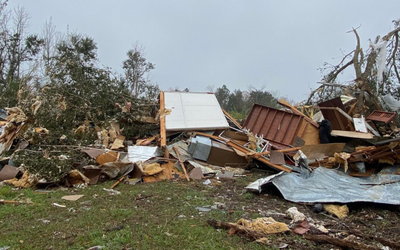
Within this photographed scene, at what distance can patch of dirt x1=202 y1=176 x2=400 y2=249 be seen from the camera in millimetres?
2998

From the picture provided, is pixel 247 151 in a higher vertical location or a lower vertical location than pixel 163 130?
lower

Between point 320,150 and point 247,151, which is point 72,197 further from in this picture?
point 320,150

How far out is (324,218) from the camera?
13.1 feet

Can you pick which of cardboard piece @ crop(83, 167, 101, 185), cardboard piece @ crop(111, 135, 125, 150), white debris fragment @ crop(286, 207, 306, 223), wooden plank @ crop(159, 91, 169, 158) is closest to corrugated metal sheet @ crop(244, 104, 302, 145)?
wooden plank @ crop(159, 91, 169, 158)

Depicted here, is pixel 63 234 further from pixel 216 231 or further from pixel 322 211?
pixel 322 211

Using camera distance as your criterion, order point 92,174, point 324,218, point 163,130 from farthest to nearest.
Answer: point 163,130, point 92,174, point 324,218

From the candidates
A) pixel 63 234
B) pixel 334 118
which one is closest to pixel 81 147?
pixel 63 234

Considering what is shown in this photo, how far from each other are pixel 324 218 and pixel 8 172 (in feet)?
20.1

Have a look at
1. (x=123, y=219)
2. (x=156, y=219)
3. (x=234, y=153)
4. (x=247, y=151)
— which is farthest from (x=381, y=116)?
(x=123, y=219)

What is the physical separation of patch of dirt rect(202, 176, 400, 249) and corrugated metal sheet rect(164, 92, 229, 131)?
10.2ft

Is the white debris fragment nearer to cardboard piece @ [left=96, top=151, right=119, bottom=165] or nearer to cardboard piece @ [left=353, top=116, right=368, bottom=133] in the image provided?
cardboard piece @ [left=96, top=151, right=119, bottom=165]

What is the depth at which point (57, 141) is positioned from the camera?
6.89 metres

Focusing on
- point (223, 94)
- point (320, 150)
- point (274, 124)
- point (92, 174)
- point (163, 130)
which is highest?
point (223, 94)

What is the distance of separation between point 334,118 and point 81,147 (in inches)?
284
